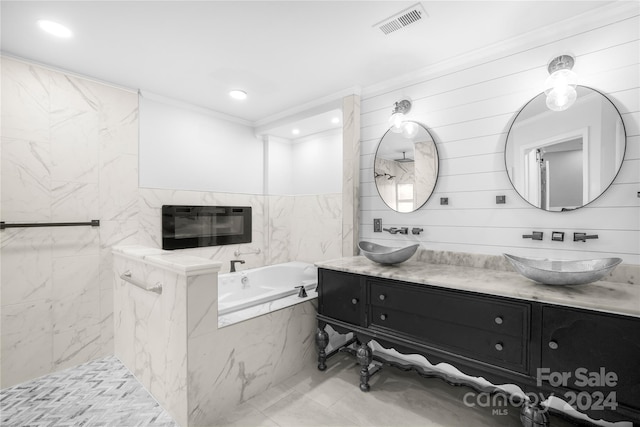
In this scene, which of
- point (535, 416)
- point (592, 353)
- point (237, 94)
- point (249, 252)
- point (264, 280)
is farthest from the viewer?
point (249, 252)

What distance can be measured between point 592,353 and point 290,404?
1648 mm

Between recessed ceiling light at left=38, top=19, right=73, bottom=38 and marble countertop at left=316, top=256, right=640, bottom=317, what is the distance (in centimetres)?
229

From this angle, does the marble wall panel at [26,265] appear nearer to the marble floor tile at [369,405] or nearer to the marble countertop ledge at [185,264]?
the marble countertop ledge at [185,264]

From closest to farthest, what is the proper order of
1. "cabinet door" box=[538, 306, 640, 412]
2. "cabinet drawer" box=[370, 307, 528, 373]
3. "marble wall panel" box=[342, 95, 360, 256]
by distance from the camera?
"cabinet door" box=[538, 306, 640, 412] → "cabinet drawer" box=[370, 307, 528, 373] → "marble wall panel" box=[342, 95, 360, 256]

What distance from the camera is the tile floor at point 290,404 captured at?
179 centimetres

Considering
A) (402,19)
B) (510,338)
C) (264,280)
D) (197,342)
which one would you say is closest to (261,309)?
(197,342)

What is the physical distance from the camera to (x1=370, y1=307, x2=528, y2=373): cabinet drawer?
4.82ft

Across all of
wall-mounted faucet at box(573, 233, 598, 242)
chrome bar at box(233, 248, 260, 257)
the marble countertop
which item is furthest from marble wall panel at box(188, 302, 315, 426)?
wall-mounted faucet at box(573, 233, 598, 242)

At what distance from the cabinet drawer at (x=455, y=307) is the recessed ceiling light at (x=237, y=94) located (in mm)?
2142

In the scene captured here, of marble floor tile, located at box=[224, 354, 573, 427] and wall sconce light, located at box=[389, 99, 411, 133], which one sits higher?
wall sconce light, located at box=[389, 99, 411, 133]

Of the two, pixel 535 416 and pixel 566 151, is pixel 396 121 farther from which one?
pixel 535 416

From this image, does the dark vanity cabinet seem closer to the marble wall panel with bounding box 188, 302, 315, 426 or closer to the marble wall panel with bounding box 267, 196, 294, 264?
the marble wall panel with bounding box 188, 302, 315, 426

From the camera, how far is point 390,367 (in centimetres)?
242

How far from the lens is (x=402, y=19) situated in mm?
1787
